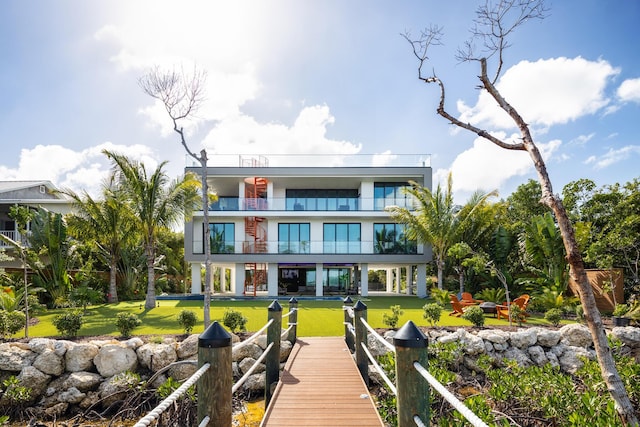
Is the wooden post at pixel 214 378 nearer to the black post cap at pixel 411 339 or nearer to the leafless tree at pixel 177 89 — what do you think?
the black post cap at pixel 411 339

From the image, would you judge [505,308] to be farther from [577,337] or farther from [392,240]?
[392,240]

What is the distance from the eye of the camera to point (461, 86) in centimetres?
959

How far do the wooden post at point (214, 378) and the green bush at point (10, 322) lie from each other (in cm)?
1063

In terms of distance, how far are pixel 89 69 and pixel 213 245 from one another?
1368cm

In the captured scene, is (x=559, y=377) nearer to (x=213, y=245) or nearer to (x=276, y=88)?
(x=276, y=88)

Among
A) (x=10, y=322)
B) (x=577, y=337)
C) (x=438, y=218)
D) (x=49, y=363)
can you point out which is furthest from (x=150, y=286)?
(x=577, y=337)

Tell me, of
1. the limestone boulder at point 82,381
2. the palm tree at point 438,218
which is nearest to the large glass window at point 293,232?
the palm tree at point 438,218

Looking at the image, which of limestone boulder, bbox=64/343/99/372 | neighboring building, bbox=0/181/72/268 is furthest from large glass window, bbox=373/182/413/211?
neighboring building, bbox=0/181/72/268

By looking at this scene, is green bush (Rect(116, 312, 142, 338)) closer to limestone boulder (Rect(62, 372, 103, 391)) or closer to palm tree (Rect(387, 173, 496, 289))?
limestone boulder (Rect(62, 372, 103, 391))

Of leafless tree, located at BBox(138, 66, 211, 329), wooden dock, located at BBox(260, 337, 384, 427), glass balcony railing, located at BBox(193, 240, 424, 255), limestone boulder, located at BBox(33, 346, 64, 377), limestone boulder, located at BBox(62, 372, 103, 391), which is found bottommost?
limestone boulder, located at BBox(62, 372, 103, 391)

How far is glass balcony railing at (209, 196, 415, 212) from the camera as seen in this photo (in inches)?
938

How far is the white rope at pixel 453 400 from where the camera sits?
1.73 m

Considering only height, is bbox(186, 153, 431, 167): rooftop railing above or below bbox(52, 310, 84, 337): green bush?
above

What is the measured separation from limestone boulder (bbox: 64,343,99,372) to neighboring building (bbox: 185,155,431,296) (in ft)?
45.8
